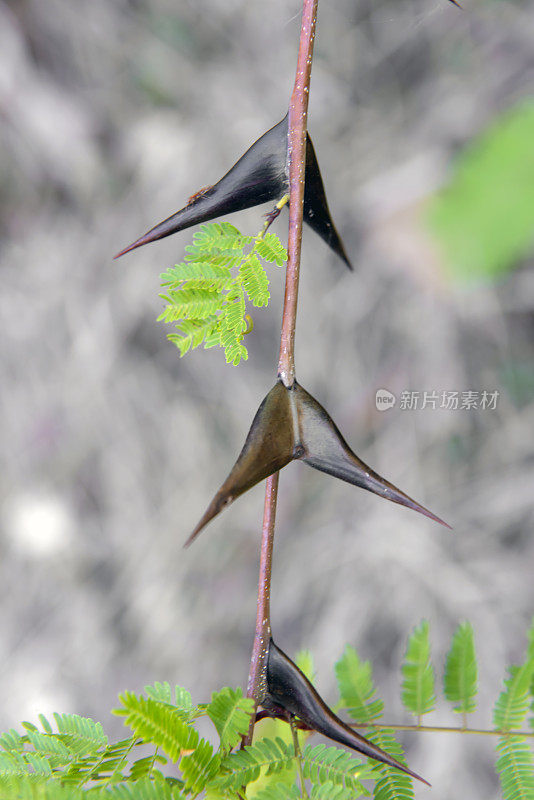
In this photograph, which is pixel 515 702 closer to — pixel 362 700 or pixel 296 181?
pixel 362 700

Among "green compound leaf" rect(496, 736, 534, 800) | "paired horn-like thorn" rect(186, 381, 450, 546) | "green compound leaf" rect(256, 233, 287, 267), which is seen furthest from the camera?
"green compound leaf" rect(496, 736, 534, 800)

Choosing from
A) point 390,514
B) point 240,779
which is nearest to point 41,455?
point 390,514

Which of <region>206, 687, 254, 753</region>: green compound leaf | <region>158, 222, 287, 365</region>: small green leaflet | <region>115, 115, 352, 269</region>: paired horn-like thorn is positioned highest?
<region>115, 115, 352, 269</region>: paired horn-like thorn

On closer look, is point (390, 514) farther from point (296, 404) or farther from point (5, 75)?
point (5, 75)

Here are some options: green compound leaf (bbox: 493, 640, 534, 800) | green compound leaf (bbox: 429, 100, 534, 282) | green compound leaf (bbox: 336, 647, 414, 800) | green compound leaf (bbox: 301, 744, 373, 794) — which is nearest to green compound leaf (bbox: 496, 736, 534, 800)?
green compound leaf (bbox: 493, 640, 534, 800)

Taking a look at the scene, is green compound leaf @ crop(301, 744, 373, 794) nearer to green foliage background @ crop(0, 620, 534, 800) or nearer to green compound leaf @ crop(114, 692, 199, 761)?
green foliage background @ crop(0, 620, 534, 800)

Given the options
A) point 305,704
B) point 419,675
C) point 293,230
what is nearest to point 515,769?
point 419,675

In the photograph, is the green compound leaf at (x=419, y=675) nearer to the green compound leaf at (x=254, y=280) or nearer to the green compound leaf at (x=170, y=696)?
the green compound leaf at (x=170, y=696)

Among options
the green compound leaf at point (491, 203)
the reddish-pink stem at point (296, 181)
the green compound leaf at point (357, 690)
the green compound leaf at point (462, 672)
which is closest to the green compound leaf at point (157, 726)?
the reddish-pink stem at point (296, 181)
